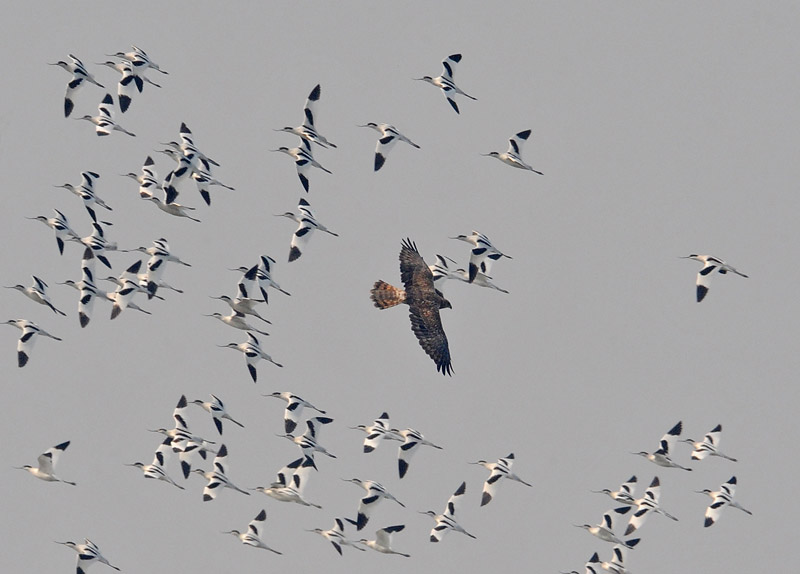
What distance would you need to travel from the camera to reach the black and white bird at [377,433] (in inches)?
3066

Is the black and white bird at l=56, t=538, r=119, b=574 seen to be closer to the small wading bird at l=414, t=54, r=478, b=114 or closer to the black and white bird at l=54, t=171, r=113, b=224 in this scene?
the black and white bird at l=54, t=171, r=113, b=224

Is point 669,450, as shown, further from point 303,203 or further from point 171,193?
point 171,193

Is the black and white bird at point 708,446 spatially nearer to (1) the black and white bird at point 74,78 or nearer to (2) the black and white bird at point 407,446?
(2) the black and white bird at point 407,446

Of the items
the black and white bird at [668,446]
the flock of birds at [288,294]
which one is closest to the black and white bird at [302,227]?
the flock of birds at [288,294]

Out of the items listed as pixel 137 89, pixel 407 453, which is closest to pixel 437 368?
pixel 407 453

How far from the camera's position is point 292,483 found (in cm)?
7681

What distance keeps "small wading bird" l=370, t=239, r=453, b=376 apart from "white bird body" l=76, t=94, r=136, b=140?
1621 cm

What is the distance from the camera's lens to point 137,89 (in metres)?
82.3

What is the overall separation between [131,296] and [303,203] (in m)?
9.51

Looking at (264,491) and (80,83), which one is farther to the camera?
(80,83)

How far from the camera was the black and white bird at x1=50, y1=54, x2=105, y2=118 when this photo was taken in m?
81.4

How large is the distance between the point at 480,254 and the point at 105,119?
73.0 feet

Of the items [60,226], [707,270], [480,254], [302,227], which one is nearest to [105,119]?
[60,226]

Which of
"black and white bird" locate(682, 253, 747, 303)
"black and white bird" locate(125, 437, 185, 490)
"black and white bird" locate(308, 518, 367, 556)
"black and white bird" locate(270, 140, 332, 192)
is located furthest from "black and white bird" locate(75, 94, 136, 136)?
"black and white bird" locate(682, 253, 747, 303)
